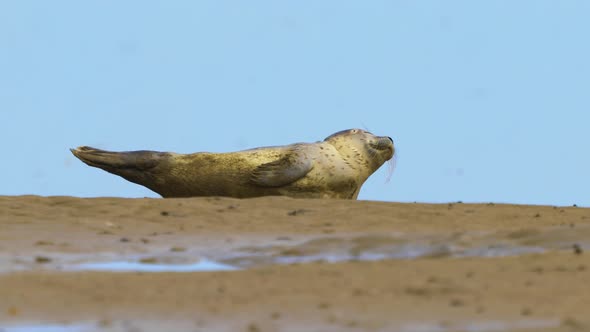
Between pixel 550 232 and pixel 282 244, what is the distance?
2242mm

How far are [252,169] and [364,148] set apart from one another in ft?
5.57

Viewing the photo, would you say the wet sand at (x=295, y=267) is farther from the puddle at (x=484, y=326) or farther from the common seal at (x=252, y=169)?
the common seal at (x=252, y=169)

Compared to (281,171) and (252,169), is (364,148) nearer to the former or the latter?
(281,171)

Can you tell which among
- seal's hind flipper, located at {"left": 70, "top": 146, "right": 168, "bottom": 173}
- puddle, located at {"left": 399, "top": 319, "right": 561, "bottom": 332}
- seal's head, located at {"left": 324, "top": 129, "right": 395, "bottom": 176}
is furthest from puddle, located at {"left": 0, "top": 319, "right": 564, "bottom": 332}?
seal's head, located at {"left": 324, "top": 129, "right": 395, "bottom": 176}

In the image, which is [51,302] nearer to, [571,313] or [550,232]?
[571,313]

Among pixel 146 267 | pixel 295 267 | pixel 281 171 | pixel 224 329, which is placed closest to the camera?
pixel 224 329

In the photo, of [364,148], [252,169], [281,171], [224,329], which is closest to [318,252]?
[224,329]

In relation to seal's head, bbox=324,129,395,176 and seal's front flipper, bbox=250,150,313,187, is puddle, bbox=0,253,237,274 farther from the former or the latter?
seal's head, bbox=324,129,395,176

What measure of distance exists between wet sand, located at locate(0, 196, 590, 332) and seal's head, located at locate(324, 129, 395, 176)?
231 cm

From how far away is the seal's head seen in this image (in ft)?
52.2

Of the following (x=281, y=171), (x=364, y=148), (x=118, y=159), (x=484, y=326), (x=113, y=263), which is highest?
(x=364, y=148)

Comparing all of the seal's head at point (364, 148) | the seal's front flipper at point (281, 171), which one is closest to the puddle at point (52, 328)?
the seal's front flipper at point (281, 171)

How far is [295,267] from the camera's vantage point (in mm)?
8992

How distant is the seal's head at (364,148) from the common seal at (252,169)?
13mm
